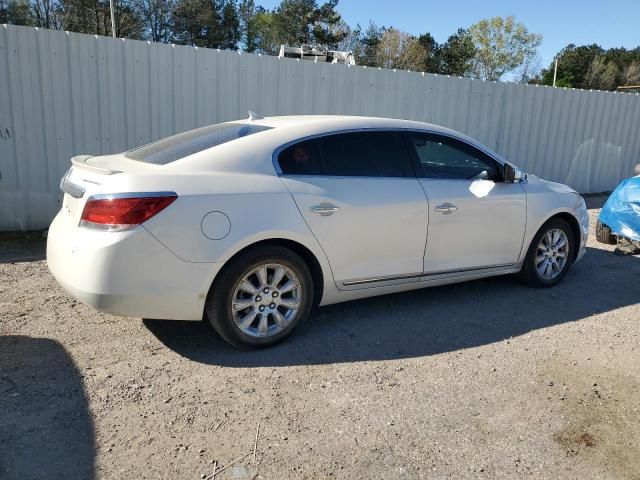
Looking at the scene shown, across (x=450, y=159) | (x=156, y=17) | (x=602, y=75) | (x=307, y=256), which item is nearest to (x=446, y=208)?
(x=450, y=159)

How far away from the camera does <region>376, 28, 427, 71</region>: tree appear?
184 feet

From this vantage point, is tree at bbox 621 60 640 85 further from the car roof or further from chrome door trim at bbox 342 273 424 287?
chrome door trim at bbox 342 273 424 287

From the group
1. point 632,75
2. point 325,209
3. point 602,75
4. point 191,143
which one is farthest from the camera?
point 602,75

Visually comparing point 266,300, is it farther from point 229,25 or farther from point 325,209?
point 229,25

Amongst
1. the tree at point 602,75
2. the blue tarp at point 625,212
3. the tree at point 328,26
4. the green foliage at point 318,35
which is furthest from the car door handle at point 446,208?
the tree at point 602,75

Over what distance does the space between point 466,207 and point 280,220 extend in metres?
1.78

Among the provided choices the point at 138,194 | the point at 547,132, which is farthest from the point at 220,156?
the point at 547,132

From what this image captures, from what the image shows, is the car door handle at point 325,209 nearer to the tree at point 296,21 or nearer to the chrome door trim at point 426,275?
the chrome door trim at point 426,275

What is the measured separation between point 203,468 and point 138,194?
1.63m

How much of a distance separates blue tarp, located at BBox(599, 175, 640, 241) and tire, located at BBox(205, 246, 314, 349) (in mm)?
5089

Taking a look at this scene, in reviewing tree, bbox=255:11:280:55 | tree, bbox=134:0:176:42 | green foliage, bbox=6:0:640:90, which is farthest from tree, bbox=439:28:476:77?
tree, bbox=134:0:176:42

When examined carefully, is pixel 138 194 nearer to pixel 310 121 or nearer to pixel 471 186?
pixel 310 121

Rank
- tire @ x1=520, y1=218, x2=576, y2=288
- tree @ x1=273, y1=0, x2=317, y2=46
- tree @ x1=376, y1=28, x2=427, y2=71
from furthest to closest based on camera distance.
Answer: tree @ x1=376, y1=28, x2=427, y2=71
tree @ x1=273, y1=0, x2=317, y2=46
tire @ x1=520, y1=218, x2=576, y2=288

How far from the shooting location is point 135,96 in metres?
7.02
